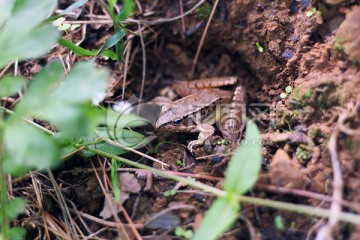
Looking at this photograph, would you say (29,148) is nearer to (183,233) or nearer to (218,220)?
(218,220)

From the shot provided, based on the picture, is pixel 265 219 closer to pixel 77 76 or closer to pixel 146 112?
pixel 77 76

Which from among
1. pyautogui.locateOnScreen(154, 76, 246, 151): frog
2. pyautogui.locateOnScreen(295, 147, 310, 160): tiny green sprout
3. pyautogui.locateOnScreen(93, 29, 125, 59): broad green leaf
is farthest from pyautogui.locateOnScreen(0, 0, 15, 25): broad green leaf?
pyautogui.locateOnScreen(295, 147, 310, 160): tiny green sprout

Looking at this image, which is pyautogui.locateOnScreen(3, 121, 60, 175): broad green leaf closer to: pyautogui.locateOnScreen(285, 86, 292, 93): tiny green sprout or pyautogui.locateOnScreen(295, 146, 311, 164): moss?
pyautogui.locateOnScreen(295, 146, 311, 164): moss

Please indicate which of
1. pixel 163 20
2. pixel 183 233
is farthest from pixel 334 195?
pixel 163 20

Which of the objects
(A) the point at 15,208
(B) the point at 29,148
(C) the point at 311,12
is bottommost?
(A) the point at 15,208

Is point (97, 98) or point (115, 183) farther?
point (97, 98)

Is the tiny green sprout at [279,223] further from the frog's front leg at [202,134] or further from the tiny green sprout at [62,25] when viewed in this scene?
the tiny green sprout at [62,25]

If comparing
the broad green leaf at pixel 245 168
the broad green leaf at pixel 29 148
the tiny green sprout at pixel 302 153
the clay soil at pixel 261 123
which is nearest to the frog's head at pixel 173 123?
the clay soil at pixel 261 123
